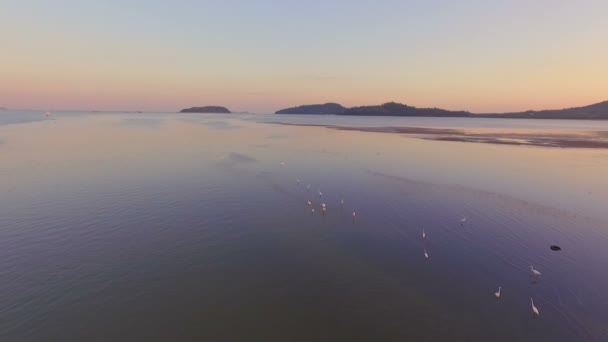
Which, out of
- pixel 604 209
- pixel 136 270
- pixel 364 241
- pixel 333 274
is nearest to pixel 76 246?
pixel 136 270

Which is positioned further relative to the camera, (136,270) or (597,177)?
(597,177)

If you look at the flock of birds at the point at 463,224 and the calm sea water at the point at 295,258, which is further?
the flock of birds at the point at 463,224

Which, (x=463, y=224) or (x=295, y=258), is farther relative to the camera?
(x=463, y=224)

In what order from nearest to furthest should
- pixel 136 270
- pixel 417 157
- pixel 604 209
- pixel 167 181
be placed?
pixel 136 270 < pixel 604 209 < pixel 167 181 < pixel 417 157

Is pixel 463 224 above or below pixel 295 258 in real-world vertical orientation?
above

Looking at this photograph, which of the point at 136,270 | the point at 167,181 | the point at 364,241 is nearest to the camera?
the point at 136,270

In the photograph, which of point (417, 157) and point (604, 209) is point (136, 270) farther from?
point (417, 157)

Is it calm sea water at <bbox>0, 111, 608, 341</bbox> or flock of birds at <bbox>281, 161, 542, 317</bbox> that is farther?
flock of birds at <bbox>281, 161, 542, 317</bbox>
